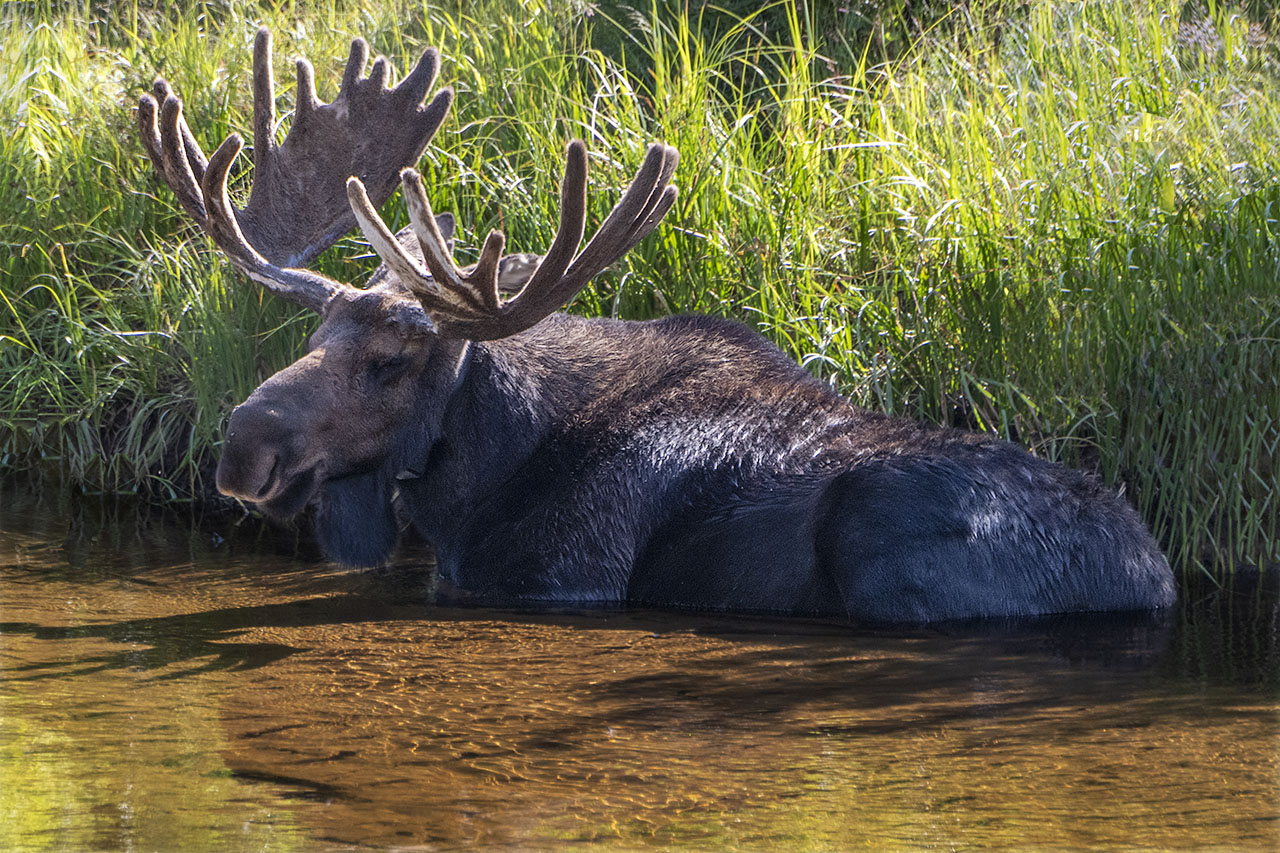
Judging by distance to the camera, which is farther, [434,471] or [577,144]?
[434,471]

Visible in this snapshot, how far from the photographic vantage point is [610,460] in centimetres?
509

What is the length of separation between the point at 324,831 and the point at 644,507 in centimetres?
245

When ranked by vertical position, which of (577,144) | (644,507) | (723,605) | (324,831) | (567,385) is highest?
(577,144)

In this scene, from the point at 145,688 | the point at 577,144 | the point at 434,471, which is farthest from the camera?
the point at 434,471

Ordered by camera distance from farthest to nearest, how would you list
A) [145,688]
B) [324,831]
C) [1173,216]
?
[1173,216]
[145,688]
[324,831]

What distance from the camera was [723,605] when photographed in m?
4.85

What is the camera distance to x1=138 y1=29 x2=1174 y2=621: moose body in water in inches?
180

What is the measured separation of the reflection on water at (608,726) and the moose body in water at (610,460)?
0.21m

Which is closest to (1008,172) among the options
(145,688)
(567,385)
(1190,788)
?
(567,385)

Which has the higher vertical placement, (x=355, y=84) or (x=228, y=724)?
(x=355, y=84)

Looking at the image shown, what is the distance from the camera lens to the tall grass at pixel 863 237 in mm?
5477

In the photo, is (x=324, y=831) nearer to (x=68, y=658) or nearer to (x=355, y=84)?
(x=68, y=658)

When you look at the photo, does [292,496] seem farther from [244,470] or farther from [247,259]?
[247,259]

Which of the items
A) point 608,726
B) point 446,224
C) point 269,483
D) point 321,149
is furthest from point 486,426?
point 608,726
